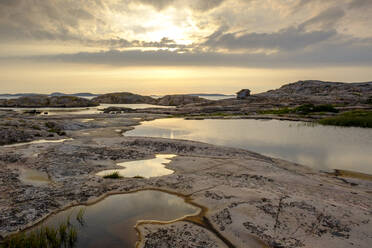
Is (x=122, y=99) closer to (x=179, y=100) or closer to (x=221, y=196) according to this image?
(x=179, y=100)

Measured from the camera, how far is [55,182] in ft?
45.6

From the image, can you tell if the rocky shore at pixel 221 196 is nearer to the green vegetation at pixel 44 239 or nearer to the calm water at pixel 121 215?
the calm water at pixel 121 215

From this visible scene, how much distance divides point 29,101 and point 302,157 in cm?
14254

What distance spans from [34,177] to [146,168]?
7142 millimetres

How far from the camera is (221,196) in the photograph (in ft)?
39.3

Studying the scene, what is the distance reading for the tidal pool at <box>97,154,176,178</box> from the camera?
16.3m

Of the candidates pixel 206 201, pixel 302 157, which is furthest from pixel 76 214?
pixel 302 157

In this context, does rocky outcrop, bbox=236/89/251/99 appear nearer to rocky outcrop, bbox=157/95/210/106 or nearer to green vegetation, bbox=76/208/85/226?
rocky outcrop, bbox=157/95/210/106

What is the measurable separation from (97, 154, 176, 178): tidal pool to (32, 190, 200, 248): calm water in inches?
146

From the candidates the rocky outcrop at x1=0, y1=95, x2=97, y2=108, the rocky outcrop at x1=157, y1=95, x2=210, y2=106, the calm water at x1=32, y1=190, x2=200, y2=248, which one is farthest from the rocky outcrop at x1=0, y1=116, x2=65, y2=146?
the rocky outcrop at x1=157, y1=95, x2=210, y2=106

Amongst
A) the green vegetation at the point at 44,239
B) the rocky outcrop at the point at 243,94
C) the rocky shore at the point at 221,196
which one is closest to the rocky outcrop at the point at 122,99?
the rocky outcrop at the point at 243,94

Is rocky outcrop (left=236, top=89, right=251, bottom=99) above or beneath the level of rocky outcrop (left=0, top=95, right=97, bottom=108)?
above

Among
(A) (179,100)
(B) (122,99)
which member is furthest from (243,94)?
(B) (122,99)

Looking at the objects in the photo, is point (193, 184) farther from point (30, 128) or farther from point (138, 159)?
point (30, 128)
